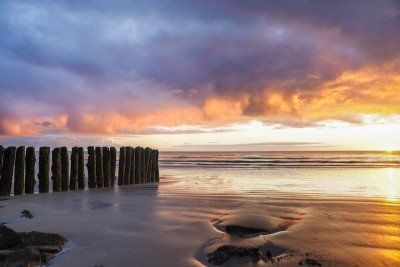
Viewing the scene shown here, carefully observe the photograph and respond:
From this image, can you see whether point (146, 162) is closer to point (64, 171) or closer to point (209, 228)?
point (64, 171)

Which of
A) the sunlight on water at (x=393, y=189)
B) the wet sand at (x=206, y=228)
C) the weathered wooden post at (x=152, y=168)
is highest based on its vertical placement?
the weathered wooden post at (x=152, y=168)

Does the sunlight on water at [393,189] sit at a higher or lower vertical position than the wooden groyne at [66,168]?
lower

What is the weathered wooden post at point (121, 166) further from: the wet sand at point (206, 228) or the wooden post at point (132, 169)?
the wet sand at point (206, 228)

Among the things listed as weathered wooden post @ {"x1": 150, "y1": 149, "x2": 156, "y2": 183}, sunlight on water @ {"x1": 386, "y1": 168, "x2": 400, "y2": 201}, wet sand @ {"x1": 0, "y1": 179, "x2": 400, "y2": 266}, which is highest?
weathered wooden post @ {"x1": 150, "y1": 149, "x2": 156, "y2": 183}

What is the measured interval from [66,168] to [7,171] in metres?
2.04

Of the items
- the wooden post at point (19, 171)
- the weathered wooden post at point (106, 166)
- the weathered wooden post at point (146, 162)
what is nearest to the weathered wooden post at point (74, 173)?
the weathered wooden post at point (106, 166)

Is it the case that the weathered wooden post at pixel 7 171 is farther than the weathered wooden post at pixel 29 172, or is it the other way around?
the weathered wooden post at pixel 29 172

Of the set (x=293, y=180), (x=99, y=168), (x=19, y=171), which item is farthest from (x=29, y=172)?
(x=293, y=180)

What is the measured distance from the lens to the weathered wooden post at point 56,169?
12.7m

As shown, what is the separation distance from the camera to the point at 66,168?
13188 millimetres

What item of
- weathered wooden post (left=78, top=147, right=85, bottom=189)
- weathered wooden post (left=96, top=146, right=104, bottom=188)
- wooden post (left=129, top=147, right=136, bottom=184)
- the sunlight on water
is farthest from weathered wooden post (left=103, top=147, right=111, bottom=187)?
the sunlight on water

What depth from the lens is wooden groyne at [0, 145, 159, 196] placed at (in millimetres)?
11734

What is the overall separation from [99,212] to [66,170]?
6047 mm

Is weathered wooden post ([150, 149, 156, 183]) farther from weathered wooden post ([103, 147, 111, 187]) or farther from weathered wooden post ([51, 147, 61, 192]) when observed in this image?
weathered wooden post ([51, 147, 61, 192])
